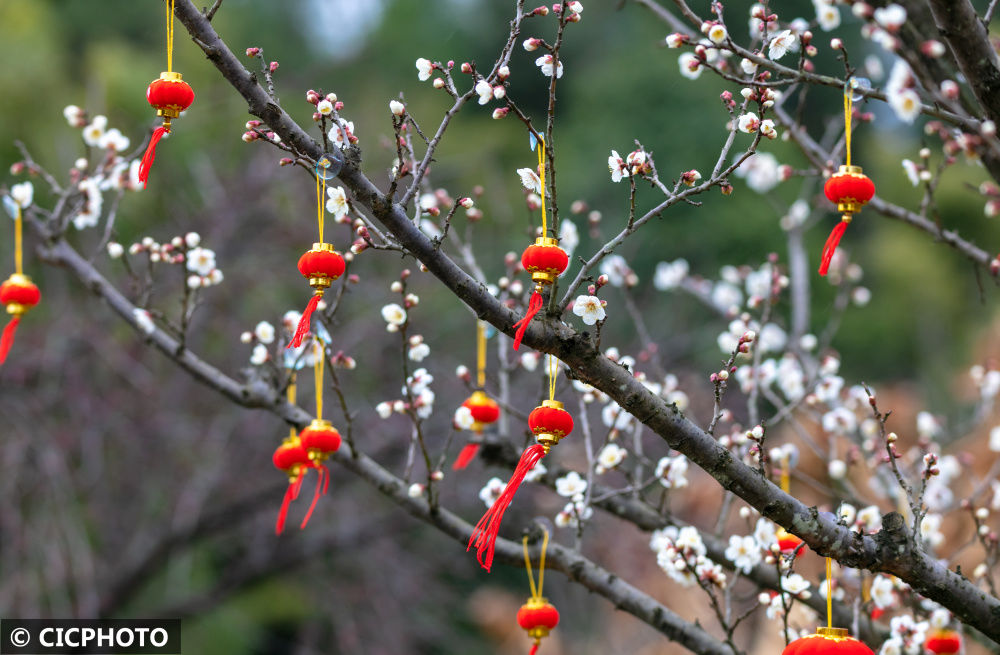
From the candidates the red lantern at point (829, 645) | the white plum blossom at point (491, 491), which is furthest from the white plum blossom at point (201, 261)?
the red lantern at point (829, 645)

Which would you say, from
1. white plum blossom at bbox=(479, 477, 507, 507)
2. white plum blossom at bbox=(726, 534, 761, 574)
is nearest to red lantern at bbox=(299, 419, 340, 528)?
white plum blossom at bbox=(479, 477, 507, 507)

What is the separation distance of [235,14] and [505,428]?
6709 millimetres

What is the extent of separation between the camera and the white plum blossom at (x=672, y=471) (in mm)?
1858

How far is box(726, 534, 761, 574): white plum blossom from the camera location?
1722 mm

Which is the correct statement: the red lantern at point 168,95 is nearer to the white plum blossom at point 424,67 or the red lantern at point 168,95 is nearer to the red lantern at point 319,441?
the white plum blossom at point 424,67

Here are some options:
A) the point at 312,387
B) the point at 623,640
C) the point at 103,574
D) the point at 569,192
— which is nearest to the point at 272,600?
the point at 103,574

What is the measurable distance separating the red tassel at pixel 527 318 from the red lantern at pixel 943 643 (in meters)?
0.97

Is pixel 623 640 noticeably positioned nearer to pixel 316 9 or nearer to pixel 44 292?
pixel 44 292

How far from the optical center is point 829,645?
1.27 meters

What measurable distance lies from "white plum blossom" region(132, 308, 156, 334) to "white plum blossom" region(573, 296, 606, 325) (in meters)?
1.05

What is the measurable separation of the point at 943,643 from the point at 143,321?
160 centimetres

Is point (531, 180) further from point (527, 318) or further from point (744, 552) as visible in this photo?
point (744, 552)

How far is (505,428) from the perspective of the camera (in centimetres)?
211

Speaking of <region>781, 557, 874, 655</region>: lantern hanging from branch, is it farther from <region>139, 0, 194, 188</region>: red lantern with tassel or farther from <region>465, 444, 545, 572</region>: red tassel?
<region>139, 0, 194, 188</region>: red lantern with tassel
